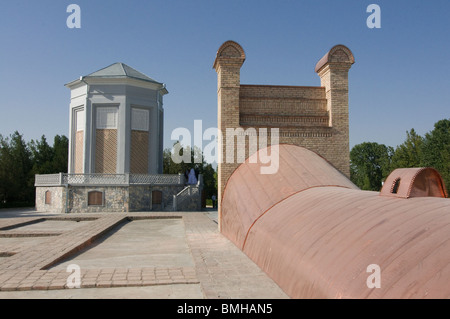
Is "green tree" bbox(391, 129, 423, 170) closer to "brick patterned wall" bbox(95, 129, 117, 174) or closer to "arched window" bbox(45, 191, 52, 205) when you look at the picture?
"brick patterned wall" bbox(95, 129, 117, 174)

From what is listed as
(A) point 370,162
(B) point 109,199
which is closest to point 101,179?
(B) point 109,199

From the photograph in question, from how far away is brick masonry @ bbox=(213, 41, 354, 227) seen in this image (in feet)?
31.0

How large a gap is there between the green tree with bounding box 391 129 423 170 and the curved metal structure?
118 feet

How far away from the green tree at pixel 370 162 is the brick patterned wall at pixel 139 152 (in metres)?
41.2

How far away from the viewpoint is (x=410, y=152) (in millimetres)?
38844

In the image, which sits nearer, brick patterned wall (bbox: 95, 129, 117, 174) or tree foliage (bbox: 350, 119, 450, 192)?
brick patterned wall (bbox: 95, 129, 117, 174)

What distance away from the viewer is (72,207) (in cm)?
2256

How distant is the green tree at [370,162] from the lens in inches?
2282

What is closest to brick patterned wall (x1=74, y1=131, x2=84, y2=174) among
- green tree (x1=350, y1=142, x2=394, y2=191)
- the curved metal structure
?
the curved metal structure

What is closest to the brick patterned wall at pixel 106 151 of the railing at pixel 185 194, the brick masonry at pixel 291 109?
the railing at pixel 185 194

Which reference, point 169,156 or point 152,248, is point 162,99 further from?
point 152,248

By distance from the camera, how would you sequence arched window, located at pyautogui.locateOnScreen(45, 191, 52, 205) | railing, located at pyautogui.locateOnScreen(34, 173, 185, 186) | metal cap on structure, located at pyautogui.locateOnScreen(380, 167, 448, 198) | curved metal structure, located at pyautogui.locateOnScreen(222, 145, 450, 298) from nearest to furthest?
curved metal structure, located at pyautogui.locateOnScreen(222, 145, 450, 298) → metal cap on structure, located at pyautogui.locateOnScreen(380, 167, 448, 198) → railing, located at pyautogui.locateOnScreen(34, 173, 185, 186) → arched window, located at pyautogui.locateOnScreen(45, 191, 52, 205)

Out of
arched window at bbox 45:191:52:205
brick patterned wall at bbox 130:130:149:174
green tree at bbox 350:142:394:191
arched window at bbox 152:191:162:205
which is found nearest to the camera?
arched window at bbox 152:191:162:205

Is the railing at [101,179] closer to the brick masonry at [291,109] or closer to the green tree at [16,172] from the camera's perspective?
the green tree at [16,172]
